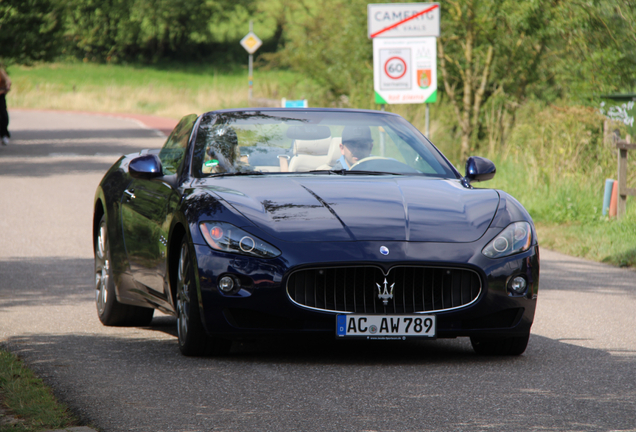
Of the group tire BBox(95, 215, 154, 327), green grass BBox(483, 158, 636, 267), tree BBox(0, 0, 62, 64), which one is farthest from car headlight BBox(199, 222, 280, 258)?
tree BBox(0, 0, 62, 64)

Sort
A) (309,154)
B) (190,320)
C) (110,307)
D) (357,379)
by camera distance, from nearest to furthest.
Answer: (357,379) < (190,320) < (309,154) < (110,307)

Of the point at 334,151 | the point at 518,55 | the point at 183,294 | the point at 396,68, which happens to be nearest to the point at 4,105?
the point at 396,68

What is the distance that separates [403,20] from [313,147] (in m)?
10.8

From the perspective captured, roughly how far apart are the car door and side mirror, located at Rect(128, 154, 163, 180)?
0.09m

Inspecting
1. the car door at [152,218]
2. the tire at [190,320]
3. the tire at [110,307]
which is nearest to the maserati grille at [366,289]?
the tire at [190,320]

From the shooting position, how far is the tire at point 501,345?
224 inches

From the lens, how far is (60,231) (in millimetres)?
11859

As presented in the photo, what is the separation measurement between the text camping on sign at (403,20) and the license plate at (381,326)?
1193 cm

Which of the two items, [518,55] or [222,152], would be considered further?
[518,55]

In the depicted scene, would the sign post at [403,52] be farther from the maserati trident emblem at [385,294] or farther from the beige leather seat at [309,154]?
the maserati trident emblem at [385,294]

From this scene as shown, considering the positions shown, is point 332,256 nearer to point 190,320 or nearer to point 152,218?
point 190,320

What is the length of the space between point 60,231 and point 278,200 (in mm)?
6865

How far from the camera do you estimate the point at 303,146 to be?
648cm

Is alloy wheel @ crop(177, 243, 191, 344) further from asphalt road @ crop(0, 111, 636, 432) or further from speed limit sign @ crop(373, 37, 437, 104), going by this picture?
speed limit sign @ crop(373, 37, 437, 104)
